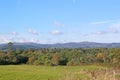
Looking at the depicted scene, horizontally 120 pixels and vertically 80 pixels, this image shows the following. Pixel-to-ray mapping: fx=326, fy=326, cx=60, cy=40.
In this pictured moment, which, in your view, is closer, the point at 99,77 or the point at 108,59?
the point at 99,77

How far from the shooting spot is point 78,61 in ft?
270

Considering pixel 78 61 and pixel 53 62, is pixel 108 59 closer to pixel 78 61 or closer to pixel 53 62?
pixel 78 61

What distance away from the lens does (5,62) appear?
220 ft

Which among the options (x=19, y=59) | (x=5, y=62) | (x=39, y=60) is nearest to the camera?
(x=5, y=62)

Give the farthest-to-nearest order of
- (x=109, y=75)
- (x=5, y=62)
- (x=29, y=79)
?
(x=5, y=62), (x=29, y=79), (x=109, y=75)

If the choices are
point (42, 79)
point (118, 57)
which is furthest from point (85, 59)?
point (42, 79)

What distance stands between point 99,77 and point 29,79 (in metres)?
11.1

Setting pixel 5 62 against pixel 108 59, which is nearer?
pixel 5 62

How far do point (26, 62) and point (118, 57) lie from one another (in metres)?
21.3

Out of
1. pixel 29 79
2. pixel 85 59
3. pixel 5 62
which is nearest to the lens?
pixel 29 79

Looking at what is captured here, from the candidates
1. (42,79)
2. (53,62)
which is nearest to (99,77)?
(42,79)

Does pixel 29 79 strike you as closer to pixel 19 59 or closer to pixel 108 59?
pixel 19 59

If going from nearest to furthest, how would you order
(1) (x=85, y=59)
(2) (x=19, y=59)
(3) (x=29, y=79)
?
1. (3) (x=29, y=79)
2. (2) (x=19, y=59)
3. (1) (x=85, y=59)

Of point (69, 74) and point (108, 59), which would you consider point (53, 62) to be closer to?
point (108, 59)
